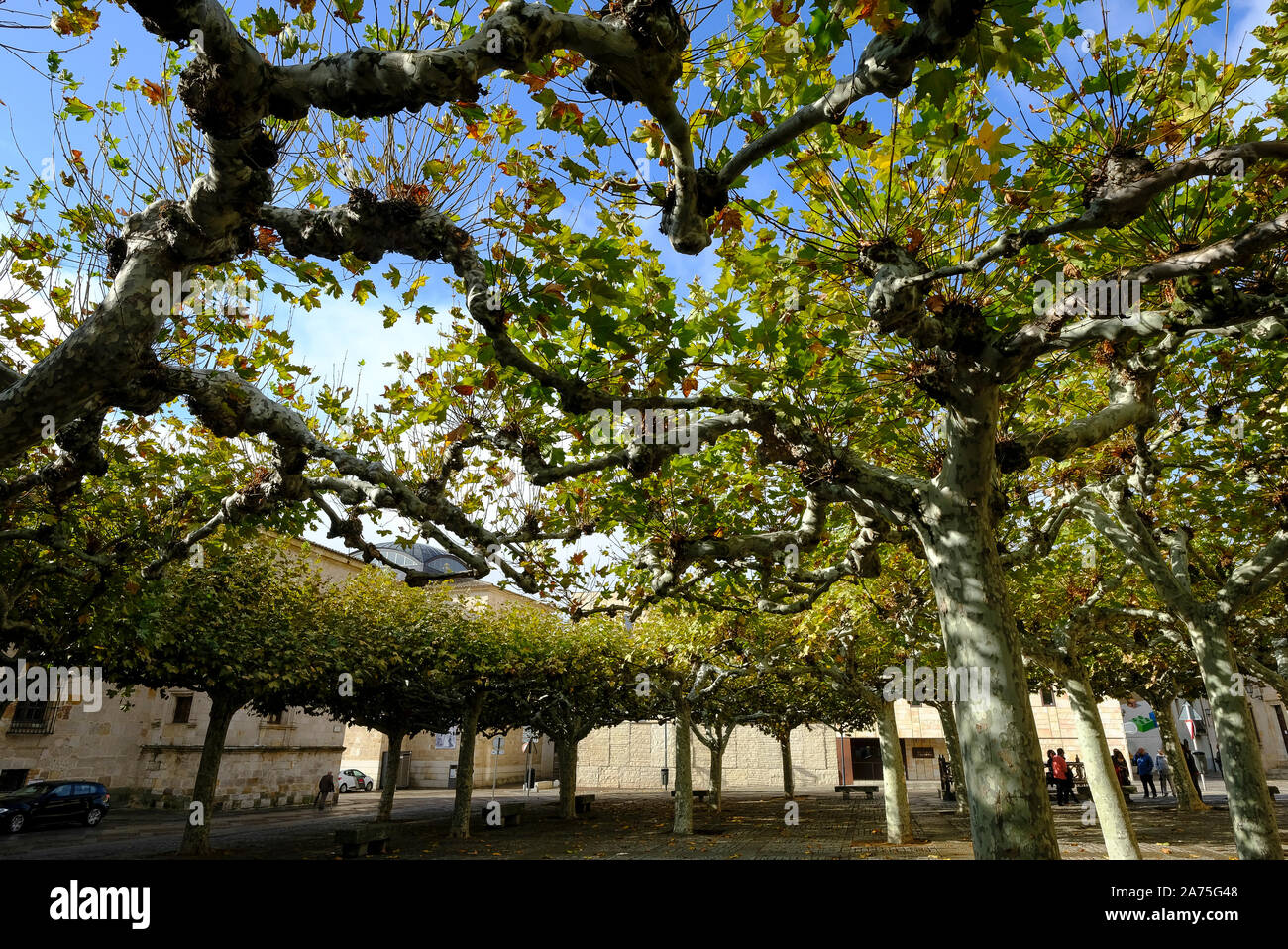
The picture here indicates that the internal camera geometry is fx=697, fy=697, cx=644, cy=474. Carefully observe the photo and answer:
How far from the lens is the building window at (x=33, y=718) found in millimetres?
25625

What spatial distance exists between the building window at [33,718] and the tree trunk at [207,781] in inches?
605

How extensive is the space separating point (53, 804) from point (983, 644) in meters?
27.9

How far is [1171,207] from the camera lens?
6.01m

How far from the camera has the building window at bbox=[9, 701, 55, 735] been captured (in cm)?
2562

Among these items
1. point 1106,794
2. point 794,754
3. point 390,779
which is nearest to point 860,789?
point 794,754

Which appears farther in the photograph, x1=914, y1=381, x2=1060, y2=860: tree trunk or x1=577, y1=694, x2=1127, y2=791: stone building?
x1=577, y1=694, x2=1127, y2=791: stone building

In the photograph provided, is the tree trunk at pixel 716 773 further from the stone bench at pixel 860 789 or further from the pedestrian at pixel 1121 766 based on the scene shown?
the pedestrian at pixel 1121 766

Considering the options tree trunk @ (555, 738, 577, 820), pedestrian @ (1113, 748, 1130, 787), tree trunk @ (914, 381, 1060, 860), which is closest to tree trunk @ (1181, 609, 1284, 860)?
tree trunk @ (914, 381, 1060, 860)

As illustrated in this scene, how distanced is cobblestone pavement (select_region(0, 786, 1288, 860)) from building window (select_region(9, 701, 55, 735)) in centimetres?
433

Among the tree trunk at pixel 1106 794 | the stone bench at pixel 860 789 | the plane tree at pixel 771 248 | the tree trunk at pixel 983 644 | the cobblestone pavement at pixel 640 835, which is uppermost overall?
the plane tree at pixel 771 248

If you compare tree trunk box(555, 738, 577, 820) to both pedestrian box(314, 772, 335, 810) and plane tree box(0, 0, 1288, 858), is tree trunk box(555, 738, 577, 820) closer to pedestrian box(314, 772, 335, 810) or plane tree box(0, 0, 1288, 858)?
pedestrian box(314, 772, 335, 810)

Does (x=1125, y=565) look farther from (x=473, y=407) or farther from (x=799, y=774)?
(x=799, y=774)

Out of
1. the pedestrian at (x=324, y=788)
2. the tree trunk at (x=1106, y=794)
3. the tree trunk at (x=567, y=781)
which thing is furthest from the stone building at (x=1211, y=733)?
the pedestrian at (x=324, y=788)

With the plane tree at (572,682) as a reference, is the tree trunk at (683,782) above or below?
below
